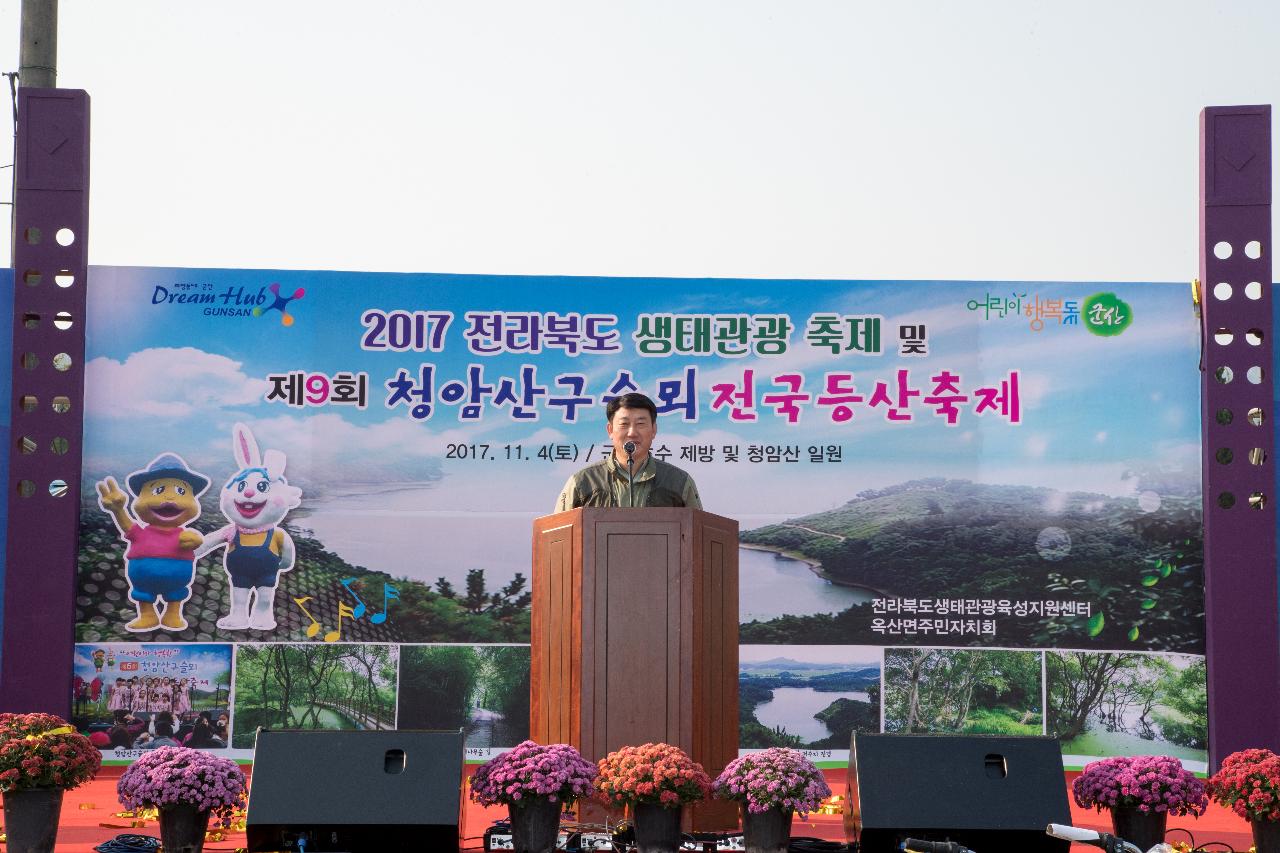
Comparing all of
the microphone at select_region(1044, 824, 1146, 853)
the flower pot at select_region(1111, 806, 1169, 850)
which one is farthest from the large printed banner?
the microphone at select_region(1044, 824, 1146, 853)

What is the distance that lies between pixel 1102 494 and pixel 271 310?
4.92 meters

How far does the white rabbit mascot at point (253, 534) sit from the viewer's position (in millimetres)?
8531

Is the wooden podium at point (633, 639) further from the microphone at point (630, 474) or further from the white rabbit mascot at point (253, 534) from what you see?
the white rabbit mascot at point (253, 534)

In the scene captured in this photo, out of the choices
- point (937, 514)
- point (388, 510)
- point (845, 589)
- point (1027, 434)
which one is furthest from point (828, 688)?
point (388, 510)

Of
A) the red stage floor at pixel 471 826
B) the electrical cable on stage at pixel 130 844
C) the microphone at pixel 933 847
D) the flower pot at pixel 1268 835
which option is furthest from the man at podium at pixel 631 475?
the microphone at pixel 933 847

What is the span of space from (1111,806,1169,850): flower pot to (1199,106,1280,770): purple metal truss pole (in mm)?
2533

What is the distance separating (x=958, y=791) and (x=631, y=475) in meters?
1.87

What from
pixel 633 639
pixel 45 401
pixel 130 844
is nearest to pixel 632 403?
pixel 633 639

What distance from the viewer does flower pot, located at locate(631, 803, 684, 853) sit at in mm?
5520

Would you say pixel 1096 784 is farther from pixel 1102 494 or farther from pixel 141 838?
pixel 141 838

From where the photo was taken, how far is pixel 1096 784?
234 inches

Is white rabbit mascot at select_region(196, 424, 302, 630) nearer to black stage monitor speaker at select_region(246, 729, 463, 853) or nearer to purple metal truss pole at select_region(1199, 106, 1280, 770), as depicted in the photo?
black stage monitor speaker at select_region(246, 729, 463, 853)

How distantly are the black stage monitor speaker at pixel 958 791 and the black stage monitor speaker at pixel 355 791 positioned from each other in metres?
1.47

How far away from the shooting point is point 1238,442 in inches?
325
